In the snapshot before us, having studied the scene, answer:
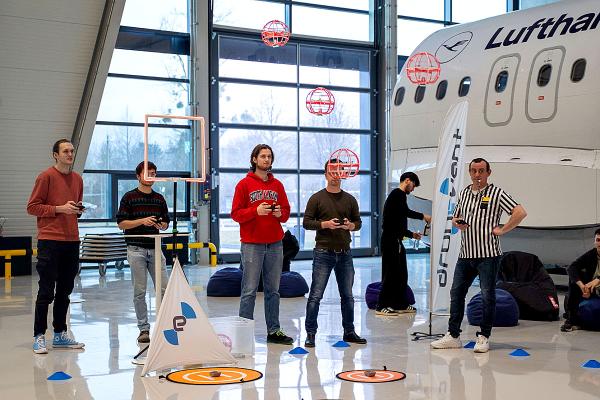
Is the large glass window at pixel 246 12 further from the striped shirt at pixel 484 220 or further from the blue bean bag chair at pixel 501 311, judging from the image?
the striped shirt at pixel 484 220

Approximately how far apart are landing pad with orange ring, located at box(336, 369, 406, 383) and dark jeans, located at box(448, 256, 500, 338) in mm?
1485

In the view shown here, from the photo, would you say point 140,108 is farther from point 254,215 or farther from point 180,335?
point 180,335

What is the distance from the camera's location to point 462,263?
29.6 feet

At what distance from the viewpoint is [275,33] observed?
65.1 ft

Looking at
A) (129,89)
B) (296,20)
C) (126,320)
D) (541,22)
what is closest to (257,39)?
(296,20)

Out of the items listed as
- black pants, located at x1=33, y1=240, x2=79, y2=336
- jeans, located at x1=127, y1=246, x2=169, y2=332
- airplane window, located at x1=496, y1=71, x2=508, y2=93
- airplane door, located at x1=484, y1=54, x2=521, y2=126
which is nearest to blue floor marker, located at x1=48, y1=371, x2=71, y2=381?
black pants, located at x1=33, y1=240, x2=79, y2=336

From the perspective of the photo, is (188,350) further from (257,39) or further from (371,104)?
(371,104)

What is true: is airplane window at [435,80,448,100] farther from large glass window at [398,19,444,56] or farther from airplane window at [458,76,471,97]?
large glass window at [398,19,444,56]

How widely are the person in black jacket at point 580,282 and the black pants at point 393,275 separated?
7.35ft

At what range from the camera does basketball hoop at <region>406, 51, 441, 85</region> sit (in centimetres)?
1642

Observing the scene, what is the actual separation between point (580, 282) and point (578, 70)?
13.9ft

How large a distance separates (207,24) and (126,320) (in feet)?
39.6

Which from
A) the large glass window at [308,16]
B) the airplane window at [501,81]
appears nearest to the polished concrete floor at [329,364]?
the airplane window at [501,81]

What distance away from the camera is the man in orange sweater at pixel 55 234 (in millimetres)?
8719
